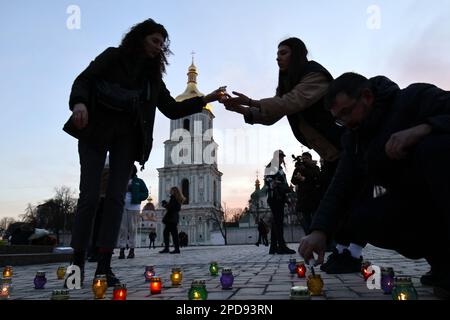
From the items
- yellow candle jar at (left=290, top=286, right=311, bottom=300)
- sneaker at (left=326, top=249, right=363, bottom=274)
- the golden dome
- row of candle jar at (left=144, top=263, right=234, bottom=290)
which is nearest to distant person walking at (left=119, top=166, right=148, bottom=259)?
row of candle jar at (left=144, top=263, right=234, bottom=290)

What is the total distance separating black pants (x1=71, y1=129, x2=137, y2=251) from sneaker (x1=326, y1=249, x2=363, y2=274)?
224 cm

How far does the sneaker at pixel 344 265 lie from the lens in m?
4.16

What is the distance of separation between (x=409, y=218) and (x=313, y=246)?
0.72m

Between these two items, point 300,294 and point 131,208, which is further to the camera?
point 131,208

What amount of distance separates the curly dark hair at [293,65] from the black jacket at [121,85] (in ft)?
4.37

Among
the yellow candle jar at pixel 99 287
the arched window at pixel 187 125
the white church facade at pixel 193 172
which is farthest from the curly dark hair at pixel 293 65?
the arched window at pixel 187 125

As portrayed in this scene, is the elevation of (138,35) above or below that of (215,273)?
above

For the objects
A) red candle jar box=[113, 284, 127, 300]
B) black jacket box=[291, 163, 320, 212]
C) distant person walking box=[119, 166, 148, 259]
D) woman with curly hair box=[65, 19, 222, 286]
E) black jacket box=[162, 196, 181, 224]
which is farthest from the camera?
black jacket box=[162, 196, 181, 224]

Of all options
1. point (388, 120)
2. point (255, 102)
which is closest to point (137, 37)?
point (255, 102)

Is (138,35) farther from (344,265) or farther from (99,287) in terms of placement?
(344,265)

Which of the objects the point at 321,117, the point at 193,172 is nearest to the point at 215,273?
the point at 321,117

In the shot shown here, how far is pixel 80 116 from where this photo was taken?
3455 millimetres

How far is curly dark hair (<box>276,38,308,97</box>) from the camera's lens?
3.93 metres

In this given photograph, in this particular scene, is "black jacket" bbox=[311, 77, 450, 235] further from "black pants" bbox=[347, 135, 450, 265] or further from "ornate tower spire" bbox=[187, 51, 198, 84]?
"ornate tower spire" bbox=[187, 51, 198, 84]
